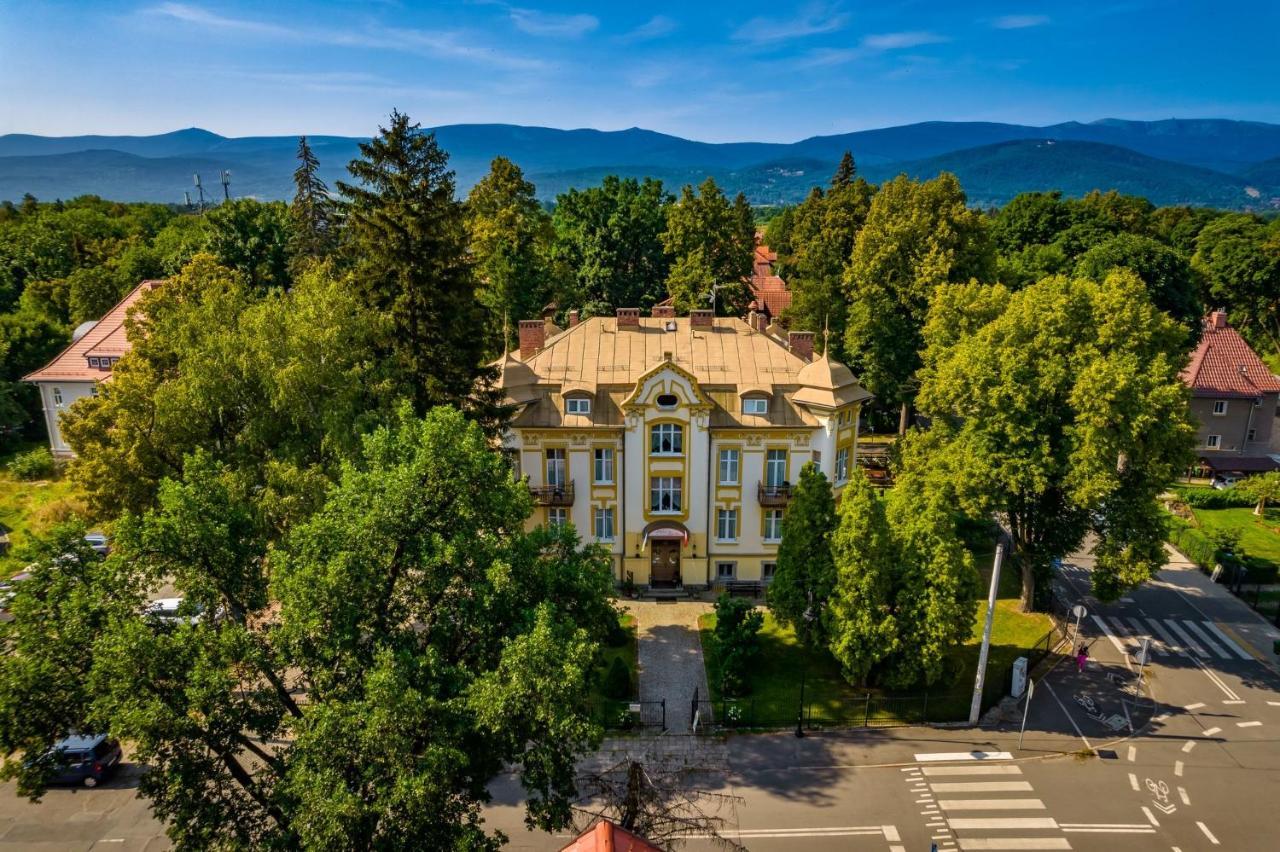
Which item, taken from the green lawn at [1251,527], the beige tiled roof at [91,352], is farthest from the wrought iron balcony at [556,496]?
the beige tiled roof at [91,352]

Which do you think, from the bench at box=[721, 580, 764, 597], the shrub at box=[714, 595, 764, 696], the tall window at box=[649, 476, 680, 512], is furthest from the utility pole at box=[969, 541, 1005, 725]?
the tall window at box=[649, 476, 680, 512]

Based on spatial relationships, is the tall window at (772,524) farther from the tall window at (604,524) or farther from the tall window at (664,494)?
the tall window at (604,524)

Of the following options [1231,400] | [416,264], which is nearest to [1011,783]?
[416,264]

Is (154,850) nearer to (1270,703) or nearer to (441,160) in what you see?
(441,160)

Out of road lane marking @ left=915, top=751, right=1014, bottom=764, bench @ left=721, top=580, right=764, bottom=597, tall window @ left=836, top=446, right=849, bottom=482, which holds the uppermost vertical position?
tall window @ left=836, top=446, right=849, bottom=482

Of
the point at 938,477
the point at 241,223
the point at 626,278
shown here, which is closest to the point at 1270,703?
the point at 938,477

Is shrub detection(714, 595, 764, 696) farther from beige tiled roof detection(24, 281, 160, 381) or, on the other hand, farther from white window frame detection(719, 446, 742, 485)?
beige tiled roof detection(24, 281, 160, 381)
